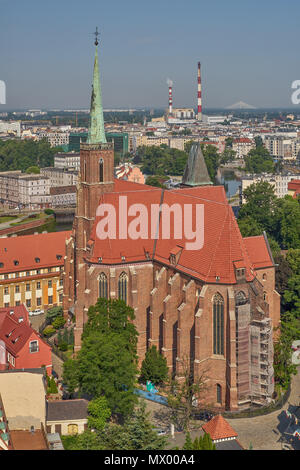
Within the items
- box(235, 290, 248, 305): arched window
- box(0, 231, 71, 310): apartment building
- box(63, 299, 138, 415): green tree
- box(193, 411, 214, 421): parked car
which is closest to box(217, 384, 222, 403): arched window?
box(193, 411, 214, 421): parked car

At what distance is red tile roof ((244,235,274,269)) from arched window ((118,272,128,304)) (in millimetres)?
12052

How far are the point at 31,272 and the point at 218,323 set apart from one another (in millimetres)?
28547

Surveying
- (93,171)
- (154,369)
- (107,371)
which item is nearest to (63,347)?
(154,369)

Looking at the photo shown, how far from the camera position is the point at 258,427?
168 feet

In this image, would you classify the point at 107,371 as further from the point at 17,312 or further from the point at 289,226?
the point at 289,226

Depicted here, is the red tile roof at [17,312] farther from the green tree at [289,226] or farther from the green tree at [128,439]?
the green tree at [289,226]

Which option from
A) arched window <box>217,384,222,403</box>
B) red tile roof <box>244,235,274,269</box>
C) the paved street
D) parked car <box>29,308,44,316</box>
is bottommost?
the paved street

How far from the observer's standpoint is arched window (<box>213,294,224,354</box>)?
54.5m

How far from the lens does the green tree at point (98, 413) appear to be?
4699 centimetres

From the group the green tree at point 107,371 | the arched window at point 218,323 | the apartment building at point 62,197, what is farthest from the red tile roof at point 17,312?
the apartment building at point 62,197

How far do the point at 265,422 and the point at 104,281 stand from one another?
1899 cm

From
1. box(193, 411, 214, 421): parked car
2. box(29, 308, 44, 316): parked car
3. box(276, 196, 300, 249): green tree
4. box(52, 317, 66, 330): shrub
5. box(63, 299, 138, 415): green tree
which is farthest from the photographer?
box(276, 196, 300, 249): green tree

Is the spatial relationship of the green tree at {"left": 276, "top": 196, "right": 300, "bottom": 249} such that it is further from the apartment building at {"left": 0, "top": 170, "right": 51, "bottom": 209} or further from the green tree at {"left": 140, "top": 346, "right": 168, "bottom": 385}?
the apartment building at {"left": 0, "top": 170, "right": 51, "bottom": 209}

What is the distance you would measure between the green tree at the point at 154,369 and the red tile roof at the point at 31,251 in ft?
75.3
